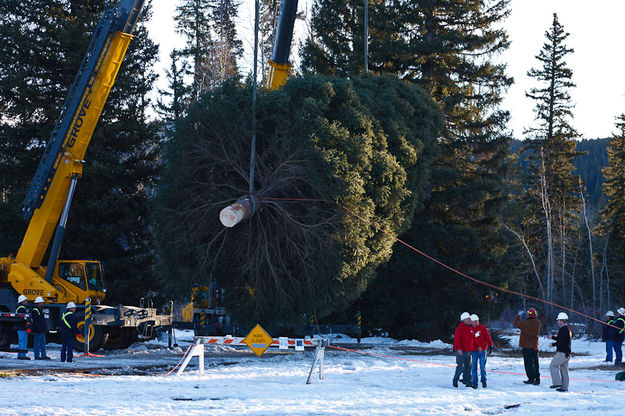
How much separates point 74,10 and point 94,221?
9193mm

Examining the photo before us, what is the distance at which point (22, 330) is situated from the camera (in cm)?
1947

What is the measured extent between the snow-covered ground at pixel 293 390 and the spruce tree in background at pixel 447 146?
871 centimetres

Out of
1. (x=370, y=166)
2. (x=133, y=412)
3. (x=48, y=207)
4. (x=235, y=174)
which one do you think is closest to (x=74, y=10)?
(x=48, y=207)

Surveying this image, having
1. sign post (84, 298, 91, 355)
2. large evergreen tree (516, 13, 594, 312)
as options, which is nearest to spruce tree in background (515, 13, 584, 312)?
large evergreen tree (516, 13, 594, 312)

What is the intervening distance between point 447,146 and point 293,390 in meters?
19.1

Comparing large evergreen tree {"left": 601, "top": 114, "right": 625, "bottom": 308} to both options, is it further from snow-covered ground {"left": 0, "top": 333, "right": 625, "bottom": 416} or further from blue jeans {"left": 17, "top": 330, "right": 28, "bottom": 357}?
blue jeans {"left": 17, "top": 330, "right": 28, "bottom": 357}

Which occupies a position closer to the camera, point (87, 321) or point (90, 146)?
point (87, 321)

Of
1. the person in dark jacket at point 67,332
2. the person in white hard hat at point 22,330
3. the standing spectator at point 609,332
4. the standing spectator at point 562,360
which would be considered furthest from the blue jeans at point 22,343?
the standing spectator at point 609,332

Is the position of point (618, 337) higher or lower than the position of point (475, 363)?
higher

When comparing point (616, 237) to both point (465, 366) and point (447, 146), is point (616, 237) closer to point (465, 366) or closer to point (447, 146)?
point (447, 146)

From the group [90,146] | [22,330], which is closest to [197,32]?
[90,146]

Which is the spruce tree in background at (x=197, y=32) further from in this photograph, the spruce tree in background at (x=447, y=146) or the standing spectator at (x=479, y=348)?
→ the standing spectator at (x=479, y=348)

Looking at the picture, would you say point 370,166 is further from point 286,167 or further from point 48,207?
point 48,207

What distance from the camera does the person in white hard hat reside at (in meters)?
19.3
